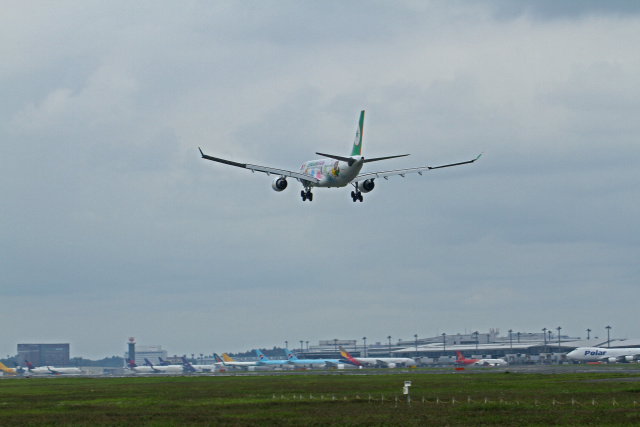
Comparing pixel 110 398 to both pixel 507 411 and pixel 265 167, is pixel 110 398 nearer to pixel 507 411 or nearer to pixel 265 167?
pixel 265 167

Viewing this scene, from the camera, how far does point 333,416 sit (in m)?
61.3

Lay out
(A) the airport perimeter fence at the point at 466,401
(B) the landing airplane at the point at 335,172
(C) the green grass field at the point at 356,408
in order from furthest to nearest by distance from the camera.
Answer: (B) the landing airplane at the point at 335,172, (A) the airport perimeter fence at the point at 466,401, (C) the green grass field at the point at 356,408

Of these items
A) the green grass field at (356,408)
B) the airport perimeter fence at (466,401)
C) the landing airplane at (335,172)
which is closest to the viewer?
the green grass field at (356,408)

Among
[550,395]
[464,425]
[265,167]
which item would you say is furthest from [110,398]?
[464,425]

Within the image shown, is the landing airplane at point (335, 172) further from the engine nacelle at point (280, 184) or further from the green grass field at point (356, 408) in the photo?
the green grass field at point (356, 408)

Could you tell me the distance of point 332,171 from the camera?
86.6 metres

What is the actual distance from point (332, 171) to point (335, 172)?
0.50m

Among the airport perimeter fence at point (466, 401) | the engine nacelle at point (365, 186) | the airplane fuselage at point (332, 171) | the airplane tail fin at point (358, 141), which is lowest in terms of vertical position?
the airport perimeter fence at point (466, 401)

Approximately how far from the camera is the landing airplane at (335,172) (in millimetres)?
85375

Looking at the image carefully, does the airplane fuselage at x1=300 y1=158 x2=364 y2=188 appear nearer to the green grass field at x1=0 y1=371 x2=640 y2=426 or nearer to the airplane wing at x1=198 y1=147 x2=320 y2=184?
the airplane wing at x1=198 y1=147 x2=320 y2=184

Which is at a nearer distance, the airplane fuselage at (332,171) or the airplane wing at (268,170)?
the airplane fuselage at (332,171)

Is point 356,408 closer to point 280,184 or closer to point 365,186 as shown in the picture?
point 365,186

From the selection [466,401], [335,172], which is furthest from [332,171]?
[466,401]

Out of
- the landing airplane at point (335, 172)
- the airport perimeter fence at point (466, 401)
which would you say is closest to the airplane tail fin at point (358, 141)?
the landing airplane at point (335, 172)
